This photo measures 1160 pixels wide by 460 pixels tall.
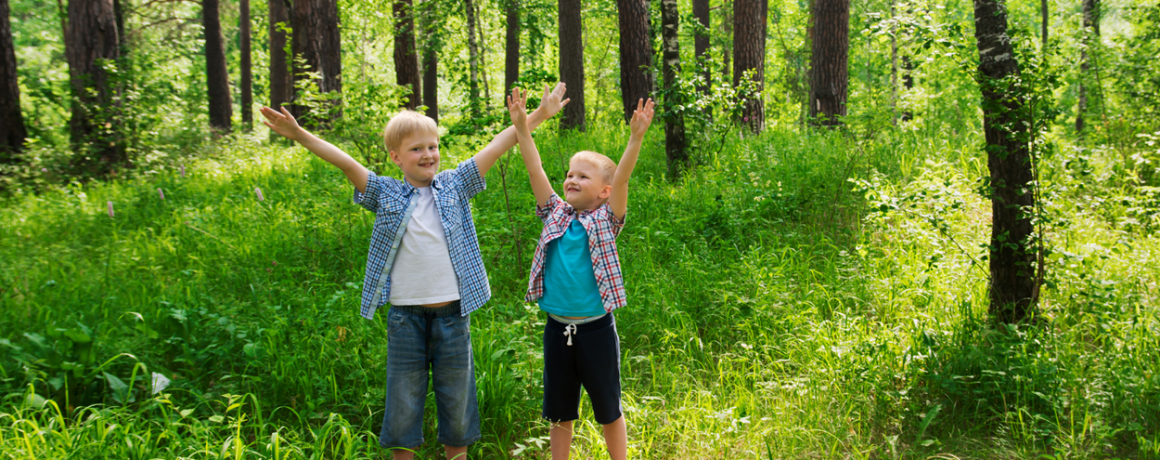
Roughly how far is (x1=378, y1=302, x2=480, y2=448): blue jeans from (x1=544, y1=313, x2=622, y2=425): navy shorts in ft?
1.25

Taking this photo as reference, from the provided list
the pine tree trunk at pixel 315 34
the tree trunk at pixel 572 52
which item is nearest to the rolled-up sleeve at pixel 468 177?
the tree trunk at pixel 572 52

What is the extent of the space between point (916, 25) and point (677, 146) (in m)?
3.66

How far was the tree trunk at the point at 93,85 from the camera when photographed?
8.93 metres

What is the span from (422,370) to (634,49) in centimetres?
723

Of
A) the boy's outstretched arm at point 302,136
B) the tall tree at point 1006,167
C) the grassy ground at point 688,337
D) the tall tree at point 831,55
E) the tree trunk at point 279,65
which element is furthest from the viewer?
the tree trunk at point 279,65

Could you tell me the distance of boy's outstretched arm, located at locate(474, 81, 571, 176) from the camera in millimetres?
2842

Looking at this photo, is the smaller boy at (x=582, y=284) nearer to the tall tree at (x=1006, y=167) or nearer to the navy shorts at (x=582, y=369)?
the navy shorts at (x=582, y=369)

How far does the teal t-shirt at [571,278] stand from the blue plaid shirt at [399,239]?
0.95 feet

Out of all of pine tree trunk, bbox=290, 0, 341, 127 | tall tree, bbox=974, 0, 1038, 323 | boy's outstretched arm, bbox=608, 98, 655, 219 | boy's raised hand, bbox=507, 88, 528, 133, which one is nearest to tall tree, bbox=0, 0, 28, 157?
pine tree trunk, bbox=290, 0, 341, 127

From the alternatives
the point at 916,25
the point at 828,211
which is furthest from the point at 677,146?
the point at 916,25

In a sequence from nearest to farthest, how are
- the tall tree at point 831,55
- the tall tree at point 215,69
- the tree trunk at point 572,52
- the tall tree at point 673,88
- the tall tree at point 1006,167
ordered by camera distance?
the tall tree at point 1006,167
the tall tree at point 673,88
the tall tree at point 831,55
the tree trunk at point 572,52
the tall tree at point 215,69

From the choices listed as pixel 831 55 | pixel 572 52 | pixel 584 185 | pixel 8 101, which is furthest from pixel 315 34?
pixel 584 185

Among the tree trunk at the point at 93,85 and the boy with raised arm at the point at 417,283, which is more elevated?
the tree trunk at the point at 93,85

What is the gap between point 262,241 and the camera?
5.67 metres
